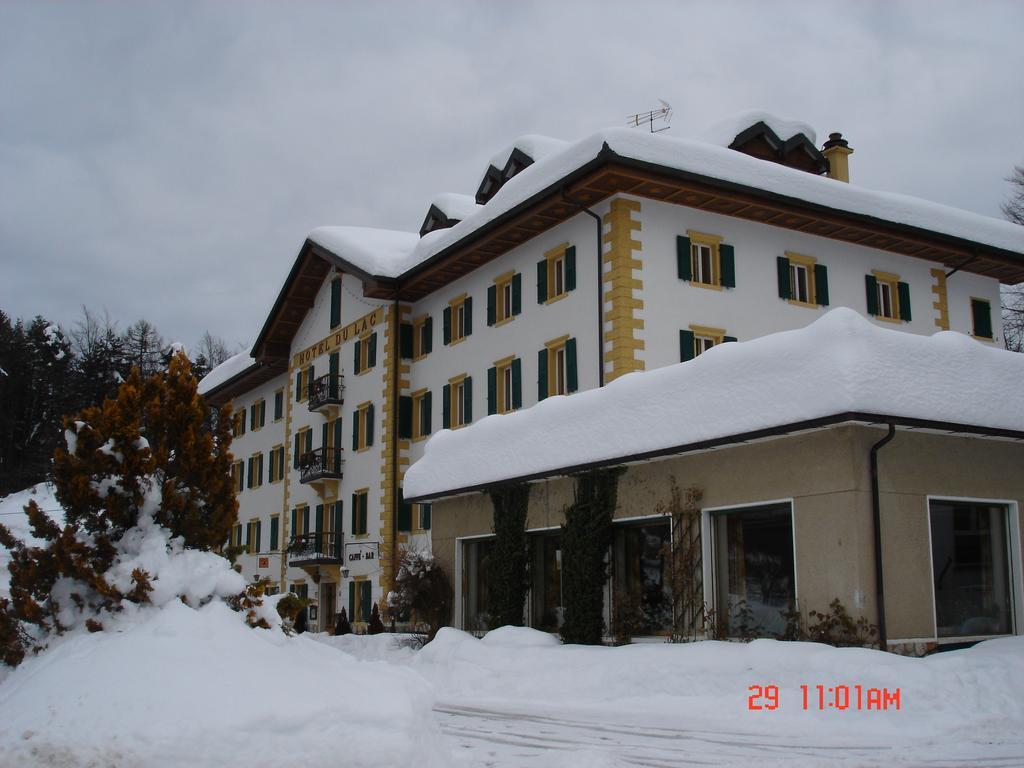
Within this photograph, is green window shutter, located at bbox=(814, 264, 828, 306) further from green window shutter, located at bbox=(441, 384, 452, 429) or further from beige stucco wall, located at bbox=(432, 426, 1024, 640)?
beige stucco wall, located at bbox=(432, 426, 1024, 640)

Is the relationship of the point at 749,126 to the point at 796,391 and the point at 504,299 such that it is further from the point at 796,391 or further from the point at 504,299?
the point at 796,391

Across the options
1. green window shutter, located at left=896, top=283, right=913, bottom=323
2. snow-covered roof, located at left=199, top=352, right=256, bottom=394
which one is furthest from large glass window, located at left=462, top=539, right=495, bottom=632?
snow-covered roof, located at left=199, top=352, right=256, bottom=394

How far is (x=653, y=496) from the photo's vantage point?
17.5 m

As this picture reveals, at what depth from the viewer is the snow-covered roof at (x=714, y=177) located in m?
24.5

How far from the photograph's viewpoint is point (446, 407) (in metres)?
31.9

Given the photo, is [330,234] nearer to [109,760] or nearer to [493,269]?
[493,269]

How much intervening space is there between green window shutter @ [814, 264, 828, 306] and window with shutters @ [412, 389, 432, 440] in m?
11.6

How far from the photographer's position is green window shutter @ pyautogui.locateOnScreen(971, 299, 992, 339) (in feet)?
101

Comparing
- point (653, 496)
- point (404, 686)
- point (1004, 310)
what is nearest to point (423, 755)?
point (404, 686)

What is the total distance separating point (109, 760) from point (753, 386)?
9963 mm

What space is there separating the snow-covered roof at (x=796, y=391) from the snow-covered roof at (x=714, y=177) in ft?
24.2

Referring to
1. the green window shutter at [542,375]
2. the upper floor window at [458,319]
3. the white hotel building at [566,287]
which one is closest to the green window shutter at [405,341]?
the white hotel building at [566,287]

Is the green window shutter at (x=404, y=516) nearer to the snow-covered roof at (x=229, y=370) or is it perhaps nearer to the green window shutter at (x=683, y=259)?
the green window shutter at (x=683, y=259)

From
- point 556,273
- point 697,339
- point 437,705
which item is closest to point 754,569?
point 437,705
